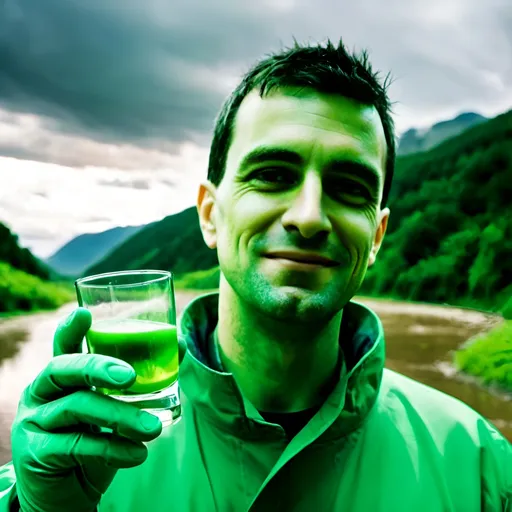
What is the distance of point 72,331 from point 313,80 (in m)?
1.27

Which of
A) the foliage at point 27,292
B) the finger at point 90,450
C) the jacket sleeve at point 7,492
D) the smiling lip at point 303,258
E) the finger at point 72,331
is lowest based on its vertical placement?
the foliage at point 27,292

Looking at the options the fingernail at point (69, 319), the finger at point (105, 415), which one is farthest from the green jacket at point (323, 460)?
the fingernail at point (69, 319)

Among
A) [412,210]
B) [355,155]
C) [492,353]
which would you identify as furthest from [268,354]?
[412,210]

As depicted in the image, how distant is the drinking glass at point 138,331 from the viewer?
126 cm

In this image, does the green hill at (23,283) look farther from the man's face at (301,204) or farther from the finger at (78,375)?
the finger at (78,375)

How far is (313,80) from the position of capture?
73.2 inches

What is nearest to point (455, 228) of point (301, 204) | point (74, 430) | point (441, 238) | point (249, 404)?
point (441, 238)

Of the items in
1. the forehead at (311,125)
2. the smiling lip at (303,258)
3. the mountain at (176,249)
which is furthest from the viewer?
the mountain at (176,249)

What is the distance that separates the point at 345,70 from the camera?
1935mm

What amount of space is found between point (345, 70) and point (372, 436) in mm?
1440

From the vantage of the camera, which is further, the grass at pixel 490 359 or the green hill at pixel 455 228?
the green hill at pixel 455 228

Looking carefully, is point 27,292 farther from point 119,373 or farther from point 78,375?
point 119,373

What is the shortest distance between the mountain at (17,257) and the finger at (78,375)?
1209cm

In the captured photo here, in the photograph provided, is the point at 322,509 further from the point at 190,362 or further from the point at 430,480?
the point at 190,362
